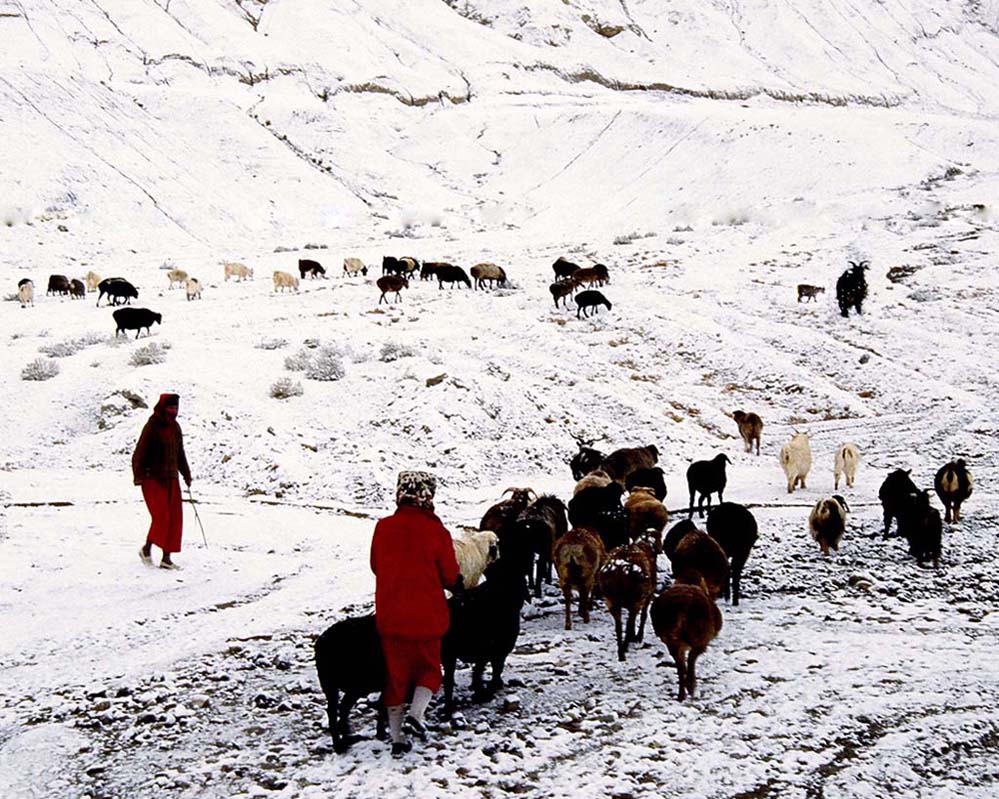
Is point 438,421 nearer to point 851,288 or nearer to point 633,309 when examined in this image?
point 633,309

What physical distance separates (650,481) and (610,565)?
4.60 meters

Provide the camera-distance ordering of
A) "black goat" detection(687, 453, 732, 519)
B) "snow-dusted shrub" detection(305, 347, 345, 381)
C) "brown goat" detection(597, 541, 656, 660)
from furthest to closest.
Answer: "snow-dusted shrub" detection(305, 347, 345, 381)
"black goat" detection(687, 453, 732, 519)
"brown goat" detection(597, 541, 656, 660)

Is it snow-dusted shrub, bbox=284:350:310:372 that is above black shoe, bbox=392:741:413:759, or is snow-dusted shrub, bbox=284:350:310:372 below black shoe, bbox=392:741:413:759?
above

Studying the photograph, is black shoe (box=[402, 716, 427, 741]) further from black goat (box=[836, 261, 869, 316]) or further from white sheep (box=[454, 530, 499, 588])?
black goat (box=[836, 261, 869, 316])

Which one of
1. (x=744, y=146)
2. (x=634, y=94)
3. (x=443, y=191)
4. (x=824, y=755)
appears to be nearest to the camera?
(x=824, y=755)

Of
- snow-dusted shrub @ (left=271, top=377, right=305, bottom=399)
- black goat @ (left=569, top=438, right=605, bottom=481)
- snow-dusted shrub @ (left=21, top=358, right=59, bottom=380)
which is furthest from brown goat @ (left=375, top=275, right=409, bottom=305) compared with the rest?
black goat @ (left=569, top=438, right=605, bottom=481)

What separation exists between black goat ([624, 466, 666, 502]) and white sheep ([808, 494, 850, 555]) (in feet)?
7.28

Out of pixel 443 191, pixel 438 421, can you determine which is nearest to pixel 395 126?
pixel 443 191

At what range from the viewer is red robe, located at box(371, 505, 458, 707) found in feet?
16.2

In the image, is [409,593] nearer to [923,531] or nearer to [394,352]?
[923,531]

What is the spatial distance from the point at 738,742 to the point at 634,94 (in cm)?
6787

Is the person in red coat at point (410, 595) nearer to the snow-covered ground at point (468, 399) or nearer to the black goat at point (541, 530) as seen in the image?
the snow-covered ground at point (468, 399)

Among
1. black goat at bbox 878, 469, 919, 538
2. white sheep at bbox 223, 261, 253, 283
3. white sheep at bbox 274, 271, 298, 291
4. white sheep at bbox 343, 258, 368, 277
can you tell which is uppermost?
white sheep at bbox 343, 258, 368, 277

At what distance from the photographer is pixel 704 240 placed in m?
33.1
